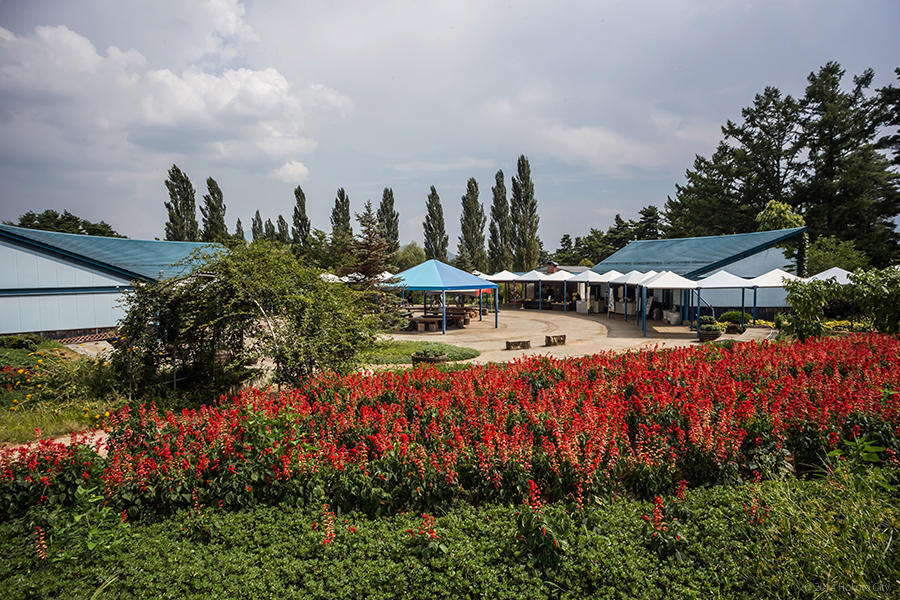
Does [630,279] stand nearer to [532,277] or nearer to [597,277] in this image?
[597,277]

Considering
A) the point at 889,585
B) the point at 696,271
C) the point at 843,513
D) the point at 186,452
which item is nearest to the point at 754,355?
the point at 843,513

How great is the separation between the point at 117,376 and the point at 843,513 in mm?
11915

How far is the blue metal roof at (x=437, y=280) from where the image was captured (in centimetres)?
2247

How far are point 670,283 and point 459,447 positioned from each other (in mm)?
19885

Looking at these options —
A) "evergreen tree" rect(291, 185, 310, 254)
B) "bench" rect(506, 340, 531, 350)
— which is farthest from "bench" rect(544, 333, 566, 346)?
"evergreen tree" rect(291, 185, 310, 254)

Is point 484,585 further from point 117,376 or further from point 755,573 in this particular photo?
point 117,376

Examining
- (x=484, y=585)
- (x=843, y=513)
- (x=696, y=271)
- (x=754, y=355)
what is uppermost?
(x=696, y=271)

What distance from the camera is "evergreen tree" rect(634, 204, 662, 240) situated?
53719 millimetres

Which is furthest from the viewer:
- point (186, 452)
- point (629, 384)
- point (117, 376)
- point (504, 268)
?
point (504, 268)

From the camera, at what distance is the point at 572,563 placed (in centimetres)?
373

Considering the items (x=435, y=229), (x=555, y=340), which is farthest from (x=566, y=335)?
(x=435, y=229)

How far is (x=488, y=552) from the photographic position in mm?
3951

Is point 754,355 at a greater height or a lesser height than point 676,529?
greater

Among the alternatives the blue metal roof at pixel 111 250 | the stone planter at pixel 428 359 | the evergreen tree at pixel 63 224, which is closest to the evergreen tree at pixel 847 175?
the stone planter at pixel 428 359
